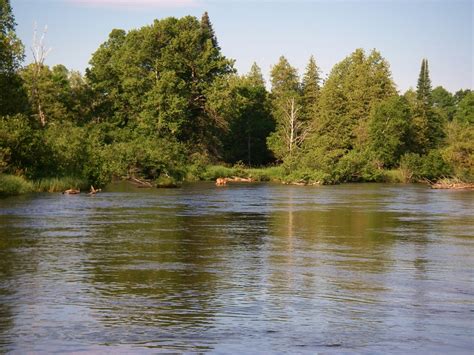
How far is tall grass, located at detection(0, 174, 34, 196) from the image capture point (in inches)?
1796

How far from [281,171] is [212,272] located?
7101 cm

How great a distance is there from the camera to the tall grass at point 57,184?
52281mm

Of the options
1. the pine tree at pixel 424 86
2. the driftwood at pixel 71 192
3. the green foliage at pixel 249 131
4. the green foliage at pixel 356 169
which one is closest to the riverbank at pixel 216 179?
the green foliage at pixel 356 169

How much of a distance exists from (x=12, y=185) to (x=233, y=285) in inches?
1323

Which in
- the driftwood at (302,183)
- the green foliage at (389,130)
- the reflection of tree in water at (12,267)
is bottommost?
the reflection of tree in water at (12,267)

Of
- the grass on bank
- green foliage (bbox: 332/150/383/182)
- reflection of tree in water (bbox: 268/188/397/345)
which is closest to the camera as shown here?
reflection of tree in water (bbox: 268/188/397/345)

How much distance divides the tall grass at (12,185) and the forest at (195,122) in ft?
9.62

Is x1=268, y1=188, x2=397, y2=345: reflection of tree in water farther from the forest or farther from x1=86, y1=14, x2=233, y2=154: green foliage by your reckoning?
x1=86, y1=14, x2=233, y2=154: green foliage

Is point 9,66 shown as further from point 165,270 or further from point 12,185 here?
point 165,270

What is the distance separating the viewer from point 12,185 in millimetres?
46531

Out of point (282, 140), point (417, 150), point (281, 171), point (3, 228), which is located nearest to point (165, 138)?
point (281, 171)

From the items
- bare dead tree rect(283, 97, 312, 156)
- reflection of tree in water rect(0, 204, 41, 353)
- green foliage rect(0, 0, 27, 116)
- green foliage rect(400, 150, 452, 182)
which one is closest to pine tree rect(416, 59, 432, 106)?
bare dead tree rect(283, 97, 312, 156)

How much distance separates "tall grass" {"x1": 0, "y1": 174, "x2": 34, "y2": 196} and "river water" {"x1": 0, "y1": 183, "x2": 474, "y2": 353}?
13.6 m

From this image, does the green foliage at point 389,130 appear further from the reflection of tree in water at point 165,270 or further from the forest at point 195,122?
the reflection of tree in water at point 165,270
